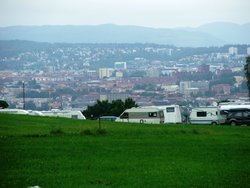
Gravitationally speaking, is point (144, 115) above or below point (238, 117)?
below

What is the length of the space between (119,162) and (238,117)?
38.3 m

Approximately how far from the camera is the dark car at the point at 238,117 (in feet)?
182

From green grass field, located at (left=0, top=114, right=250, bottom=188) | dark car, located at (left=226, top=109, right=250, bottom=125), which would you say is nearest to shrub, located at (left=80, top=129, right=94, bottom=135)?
green grass field, located at (left=0, top=114, right=250, bottom=188)

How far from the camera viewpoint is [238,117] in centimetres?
5609

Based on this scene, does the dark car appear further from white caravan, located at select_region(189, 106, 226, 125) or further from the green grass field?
the green grass field

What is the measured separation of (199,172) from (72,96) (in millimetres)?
140145

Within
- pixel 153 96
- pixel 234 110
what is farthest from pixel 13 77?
pixel 234 110

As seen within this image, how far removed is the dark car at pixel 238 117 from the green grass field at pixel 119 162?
27719 millimetres

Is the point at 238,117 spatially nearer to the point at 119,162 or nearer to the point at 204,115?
the point at 204,115

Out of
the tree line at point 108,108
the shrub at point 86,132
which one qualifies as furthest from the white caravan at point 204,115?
the shrub at point 86,132

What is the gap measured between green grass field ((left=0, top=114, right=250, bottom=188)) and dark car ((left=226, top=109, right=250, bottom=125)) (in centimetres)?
2772

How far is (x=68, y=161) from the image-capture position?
19.0 meters

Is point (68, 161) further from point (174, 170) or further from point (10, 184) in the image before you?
point (10, 184)

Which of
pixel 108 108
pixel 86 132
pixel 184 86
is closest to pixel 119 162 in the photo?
pixel 86 132
